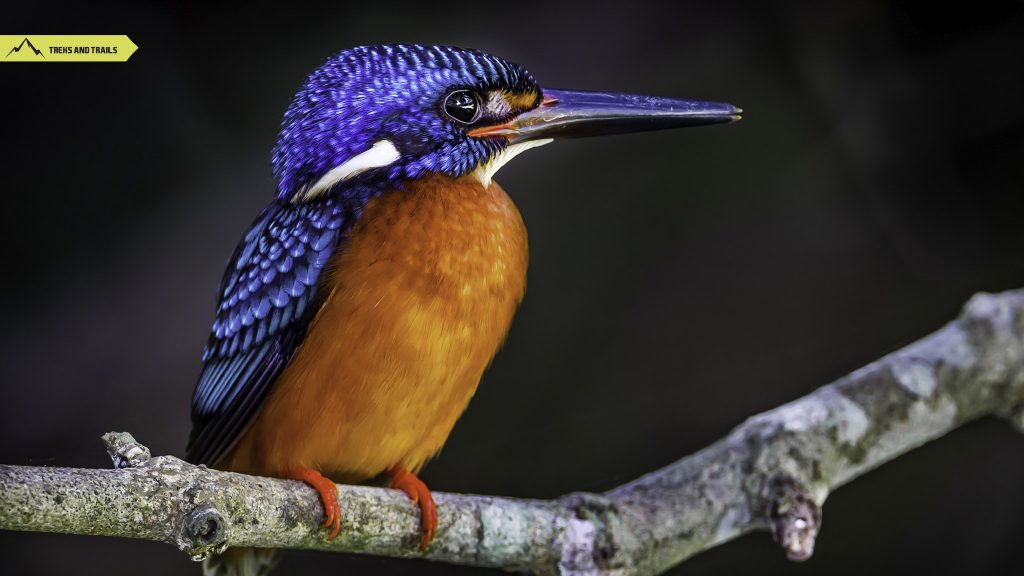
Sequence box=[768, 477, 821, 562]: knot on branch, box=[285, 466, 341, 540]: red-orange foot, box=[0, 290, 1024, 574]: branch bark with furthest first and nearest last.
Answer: box=[768, 477, 821, 562]: knot on branch, box=[285, 466, 341, 540]: red-orange foot, box=[0, 290, 1024, 574]: branch bark

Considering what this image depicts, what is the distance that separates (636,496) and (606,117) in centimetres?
66

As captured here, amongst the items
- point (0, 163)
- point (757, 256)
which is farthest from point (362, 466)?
point (757, 256)

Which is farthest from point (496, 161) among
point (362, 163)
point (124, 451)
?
point (124, 451)

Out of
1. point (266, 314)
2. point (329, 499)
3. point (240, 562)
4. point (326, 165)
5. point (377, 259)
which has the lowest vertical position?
point (240, 562)

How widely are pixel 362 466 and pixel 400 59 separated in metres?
0.66

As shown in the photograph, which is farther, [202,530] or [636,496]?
→ [636,496]

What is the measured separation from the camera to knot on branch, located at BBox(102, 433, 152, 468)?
1.21 meters

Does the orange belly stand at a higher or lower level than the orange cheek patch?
lower

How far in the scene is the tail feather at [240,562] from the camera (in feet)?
5.64

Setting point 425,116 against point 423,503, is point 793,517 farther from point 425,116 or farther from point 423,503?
point 425,116

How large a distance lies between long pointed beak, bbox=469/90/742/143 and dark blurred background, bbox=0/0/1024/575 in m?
0.52

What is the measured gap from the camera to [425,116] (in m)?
1.52

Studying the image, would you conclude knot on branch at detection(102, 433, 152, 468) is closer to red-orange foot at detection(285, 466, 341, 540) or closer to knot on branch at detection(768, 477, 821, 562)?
red-orange foot at detection(285, 466, 341, 540)

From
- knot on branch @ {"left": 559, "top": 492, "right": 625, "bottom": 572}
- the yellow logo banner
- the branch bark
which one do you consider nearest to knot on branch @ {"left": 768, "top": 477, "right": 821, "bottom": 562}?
the branch bark
